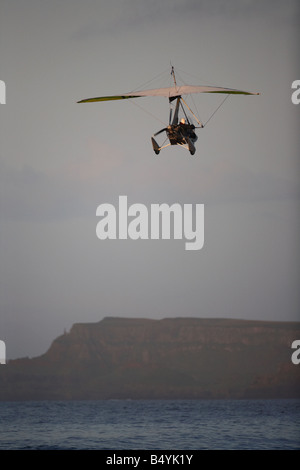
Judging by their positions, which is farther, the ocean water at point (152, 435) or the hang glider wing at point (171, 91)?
the ocean water at point (152, 435)

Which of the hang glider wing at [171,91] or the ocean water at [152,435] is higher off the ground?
the hang glider wing at [171,91]

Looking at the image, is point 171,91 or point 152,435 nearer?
point 171,91

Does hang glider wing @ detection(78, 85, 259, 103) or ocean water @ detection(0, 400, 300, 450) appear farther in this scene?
ocean water @ detection(0, 400, 300, 450)

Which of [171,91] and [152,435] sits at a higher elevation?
[171,91]

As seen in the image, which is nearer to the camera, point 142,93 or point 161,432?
point 142,93

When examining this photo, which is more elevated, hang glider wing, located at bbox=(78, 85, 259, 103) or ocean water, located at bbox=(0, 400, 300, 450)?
hang glider wing, located at bbox=(78, 85, 259, 103)
